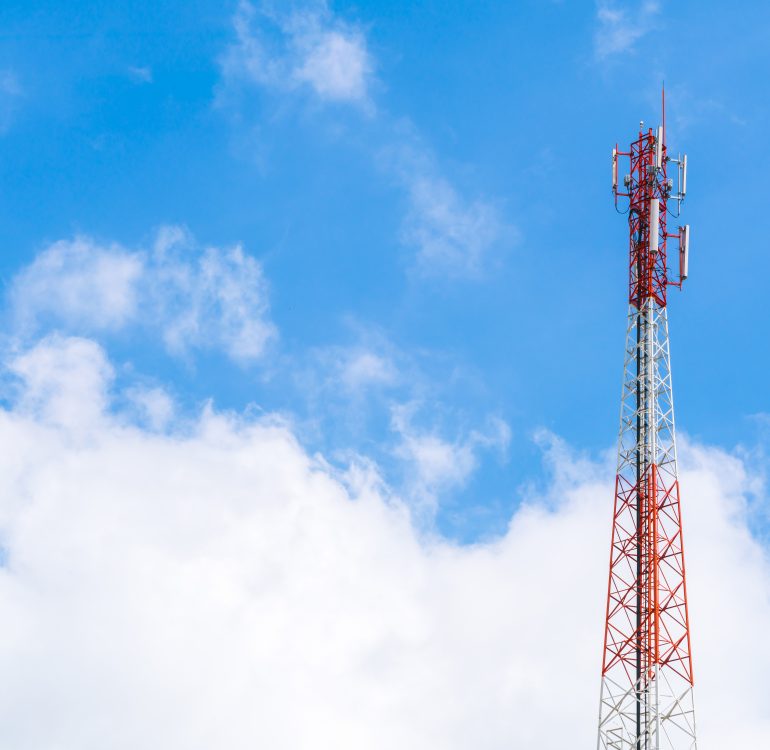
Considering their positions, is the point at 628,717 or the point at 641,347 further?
the point at 641,347

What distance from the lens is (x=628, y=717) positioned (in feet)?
310

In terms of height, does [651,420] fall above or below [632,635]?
above

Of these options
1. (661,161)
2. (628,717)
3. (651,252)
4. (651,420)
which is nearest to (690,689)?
(628,717)

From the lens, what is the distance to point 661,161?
105938 millimetres

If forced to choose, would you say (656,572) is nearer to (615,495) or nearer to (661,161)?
(615,495)

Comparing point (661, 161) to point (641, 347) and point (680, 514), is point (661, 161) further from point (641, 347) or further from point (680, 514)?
point (680, 514)

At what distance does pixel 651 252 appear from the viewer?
341 ft

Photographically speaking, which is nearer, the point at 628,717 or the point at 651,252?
the point at 628,717

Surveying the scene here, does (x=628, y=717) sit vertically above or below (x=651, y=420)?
below

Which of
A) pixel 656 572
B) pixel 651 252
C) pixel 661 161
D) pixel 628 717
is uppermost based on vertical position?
pixel 661 161

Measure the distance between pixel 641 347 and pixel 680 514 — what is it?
1273 centimetres

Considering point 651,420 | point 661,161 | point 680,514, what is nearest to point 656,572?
point 680,514

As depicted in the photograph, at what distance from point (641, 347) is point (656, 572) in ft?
54.3

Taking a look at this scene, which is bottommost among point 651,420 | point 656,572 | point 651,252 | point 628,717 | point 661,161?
point 628,717
